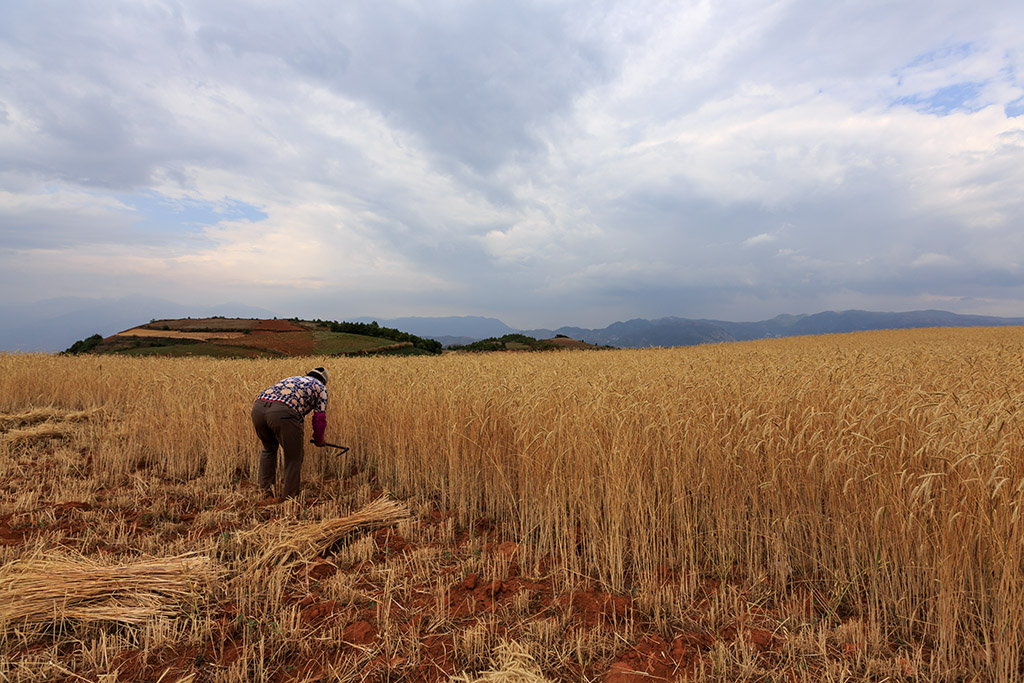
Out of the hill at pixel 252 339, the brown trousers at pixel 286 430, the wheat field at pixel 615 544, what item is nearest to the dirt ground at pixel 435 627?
the wheat field at pixel 615 544

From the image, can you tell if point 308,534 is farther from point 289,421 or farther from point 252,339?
point 252,339

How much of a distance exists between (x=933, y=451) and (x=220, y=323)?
40843 millimetres

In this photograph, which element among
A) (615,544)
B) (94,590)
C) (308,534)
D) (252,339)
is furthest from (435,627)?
(252,339)

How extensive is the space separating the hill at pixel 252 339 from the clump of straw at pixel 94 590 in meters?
24.4

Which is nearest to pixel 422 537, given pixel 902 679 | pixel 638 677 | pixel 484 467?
pixel 484 467

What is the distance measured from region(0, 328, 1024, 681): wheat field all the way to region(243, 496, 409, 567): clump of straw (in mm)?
121

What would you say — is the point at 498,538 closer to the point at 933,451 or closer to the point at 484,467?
the point at 484,467

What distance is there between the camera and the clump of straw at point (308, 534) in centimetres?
333

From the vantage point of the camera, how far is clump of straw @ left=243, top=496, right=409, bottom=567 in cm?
333

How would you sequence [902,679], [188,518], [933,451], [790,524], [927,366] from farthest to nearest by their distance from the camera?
[927,366]
[188,518]
[790,524]
[933,451]
[902,679]

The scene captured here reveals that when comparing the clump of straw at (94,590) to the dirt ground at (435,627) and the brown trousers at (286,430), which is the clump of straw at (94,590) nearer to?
the dirt ground at (435,627)

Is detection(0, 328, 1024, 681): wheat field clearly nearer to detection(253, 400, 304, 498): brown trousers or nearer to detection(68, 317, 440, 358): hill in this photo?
detection(253, 400, 304, 498): brown trousers

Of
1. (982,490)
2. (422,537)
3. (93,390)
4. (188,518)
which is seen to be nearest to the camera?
(982,490)

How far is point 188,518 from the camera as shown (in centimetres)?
450
